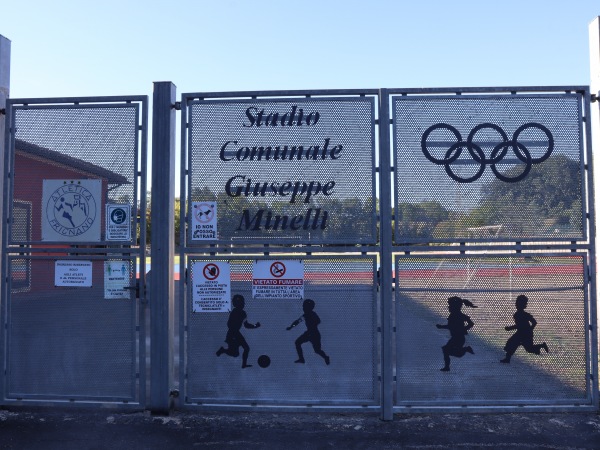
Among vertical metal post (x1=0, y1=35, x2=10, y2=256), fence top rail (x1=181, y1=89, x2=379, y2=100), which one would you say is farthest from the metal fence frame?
vertical metal post (x1=0, y1=35, x2=10, y2=256)

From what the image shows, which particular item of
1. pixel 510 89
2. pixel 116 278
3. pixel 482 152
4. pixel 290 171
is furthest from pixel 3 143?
pixel 510 89

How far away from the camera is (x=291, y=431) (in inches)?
224

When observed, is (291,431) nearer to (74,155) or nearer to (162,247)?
(162,247)

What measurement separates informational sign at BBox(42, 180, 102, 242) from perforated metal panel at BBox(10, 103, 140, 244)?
0.01 m

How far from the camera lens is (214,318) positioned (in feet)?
20.3

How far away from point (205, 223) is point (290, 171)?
1040 mm

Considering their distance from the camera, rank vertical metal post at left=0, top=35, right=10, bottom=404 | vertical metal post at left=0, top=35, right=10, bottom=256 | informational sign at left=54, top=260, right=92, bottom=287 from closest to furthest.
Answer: informational sign at left=54, top=260, right=92, bottom=287
vertical metal post at left=0, top=35, right=10, bottom=404
vertical metal post at left=0, top=35, right=10, bottom=256

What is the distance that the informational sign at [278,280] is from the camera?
612cm

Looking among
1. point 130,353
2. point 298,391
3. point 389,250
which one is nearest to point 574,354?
point 389,250

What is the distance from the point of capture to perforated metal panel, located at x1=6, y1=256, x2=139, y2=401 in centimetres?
627

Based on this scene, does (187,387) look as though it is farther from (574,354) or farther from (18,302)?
(574,354)

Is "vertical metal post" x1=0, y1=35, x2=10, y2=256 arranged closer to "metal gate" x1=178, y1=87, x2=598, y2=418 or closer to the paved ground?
"metal gate" x1=178, y1=87, x2=598, y2=418

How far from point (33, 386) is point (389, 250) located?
4.08m

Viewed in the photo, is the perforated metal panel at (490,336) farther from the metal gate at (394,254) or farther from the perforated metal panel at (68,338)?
the perforated metal panel at (68,338)
